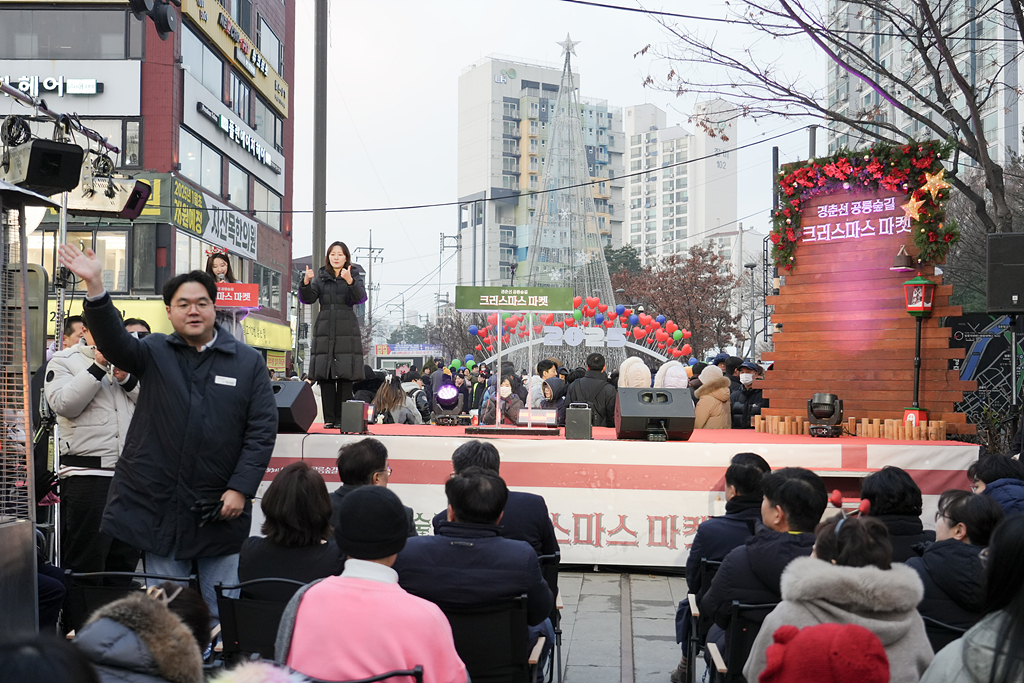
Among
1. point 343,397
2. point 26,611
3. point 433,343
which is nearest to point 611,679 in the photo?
point 26,611

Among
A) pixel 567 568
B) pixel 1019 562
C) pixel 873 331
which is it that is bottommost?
pixel 567 568

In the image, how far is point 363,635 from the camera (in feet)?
7.74

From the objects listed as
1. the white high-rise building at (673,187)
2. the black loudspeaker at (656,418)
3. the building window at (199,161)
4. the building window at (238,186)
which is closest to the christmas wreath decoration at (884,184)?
the black loudspeaker at (656,418)

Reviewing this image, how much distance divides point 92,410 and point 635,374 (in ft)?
18.7

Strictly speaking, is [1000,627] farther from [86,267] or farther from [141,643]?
[86,267]

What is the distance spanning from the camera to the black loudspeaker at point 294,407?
7262 mm

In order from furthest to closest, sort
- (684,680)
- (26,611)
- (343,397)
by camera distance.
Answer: (343,397)
(684,680)
(26,611)

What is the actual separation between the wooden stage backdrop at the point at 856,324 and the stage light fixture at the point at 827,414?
36.3 inches

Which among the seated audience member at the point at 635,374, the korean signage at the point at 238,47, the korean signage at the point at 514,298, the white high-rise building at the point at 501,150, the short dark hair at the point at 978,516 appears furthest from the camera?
the white high-rise building at the point at 501,150

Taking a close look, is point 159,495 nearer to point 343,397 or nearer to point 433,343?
point 343,397

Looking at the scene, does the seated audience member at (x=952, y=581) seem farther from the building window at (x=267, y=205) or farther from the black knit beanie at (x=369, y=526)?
the building window at (x=267, y=205)

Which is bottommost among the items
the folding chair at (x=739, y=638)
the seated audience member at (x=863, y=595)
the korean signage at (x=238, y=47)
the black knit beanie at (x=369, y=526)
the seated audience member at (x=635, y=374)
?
the folding chair at (x=739, y=638)

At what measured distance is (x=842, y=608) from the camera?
261 cm

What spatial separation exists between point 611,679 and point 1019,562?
3.20 metres
